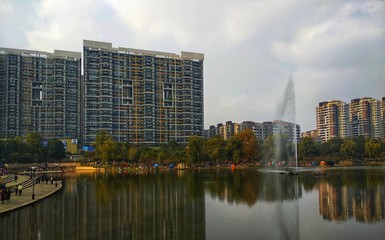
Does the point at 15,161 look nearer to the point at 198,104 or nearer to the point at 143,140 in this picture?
the point at 143,140

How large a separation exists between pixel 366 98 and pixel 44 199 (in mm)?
166000

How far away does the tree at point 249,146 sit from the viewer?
100312 millimetres

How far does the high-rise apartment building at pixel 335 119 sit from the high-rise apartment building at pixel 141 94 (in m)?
90.0

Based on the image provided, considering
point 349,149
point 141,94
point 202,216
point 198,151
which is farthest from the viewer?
point 141,94

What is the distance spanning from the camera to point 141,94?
Result: 435ft

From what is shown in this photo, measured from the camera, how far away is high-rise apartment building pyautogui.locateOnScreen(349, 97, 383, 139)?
15538cm

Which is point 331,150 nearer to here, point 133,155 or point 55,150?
point 133,155

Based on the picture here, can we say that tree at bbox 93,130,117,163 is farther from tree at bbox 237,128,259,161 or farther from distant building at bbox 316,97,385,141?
distant building at bbox 316,97,385,141

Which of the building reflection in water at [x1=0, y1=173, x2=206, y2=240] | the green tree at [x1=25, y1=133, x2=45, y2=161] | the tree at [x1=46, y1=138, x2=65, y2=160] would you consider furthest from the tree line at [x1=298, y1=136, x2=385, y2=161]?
the building reflection in water at [x1=0, y1=173, x2=206, y2=240]

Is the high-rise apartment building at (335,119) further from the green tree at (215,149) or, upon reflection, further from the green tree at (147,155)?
the green tree at (147,155)

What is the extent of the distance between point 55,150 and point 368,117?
468ft

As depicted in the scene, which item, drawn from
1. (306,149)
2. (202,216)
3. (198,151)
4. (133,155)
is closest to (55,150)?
(133,155)

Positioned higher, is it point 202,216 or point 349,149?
point 349,149

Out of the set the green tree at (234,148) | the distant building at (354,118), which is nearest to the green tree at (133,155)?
the green tree at (234,148)
